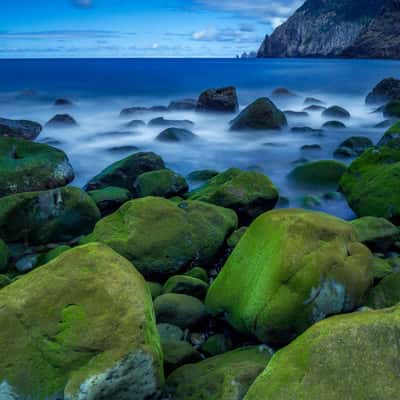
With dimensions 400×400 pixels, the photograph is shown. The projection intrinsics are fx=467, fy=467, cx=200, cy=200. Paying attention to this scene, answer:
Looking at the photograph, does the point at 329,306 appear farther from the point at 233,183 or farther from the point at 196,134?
the point at 196,134

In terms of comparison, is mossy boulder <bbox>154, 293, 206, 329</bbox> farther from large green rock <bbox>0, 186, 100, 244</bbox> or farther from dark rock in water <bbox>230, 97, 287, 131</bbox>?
dark rock in water <bbox>230, 97, 287, 131</bbox>

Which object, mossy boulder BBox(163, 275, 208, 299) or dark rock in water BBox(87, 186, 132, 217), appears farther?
dark rock in water BBox(87, 186, 132, 217)

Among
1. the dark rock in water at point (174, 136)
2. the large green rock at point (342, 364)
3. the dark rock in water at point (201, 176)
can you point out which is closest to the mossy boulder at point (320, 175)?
the dark rock in water at point (201, 176)

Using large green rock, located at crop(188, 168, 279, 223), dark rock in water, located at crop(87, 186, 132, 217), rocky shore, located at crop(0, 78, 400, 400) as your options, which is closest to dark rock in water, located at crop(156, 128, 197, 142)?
dark rock in water, located at crop(87, 186, 132, 217)

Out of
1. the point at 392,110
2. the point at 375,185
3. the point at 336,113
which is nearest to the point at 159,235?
the point at 375,185

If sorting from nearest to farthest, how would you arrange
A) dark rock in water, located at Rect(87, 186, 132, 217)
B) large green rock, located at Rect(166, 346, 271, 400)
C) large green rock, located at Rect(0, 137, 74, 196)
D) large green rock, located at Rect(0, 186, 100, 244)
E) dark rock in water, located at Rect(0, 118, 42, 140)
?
large green rock, located at Rect(166, 346, 271, 400)
large green rock, located at Rect(0, 186, 100, 244)
dark rock in water, located at Rect(87, 186, 132, 217)
large green rock, located at Rect(0, 137, 74, 196)
dark rock in water, located at Rect(0, 118, 42, 140)

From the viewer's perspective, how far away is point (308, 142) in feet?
46.9

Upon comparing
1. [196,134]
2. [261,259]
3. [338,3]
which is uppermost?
[338,3]

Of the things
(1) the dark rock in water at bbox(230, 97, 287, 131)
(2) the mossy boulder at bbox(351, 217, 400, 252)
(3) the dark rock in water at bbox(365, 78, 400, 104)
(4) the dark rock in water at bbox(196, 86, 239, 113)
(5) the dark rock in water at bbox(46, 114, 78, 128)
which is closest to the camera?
(2) the mossy boulder at bbox(351, 217, 400, 252)

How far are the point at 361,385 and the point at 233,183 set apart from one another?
17.5 feet

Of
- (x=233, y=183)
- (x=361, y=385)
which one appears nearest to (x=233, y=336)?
(x=361, y=385)

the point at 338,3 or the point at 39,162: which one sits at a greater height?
the point at 338,3

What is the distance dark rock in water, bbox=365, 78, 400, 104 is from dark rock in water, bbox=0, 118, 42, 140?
51.2ft

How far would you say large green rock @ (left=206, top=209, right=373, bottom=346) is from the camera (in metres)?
3.47
